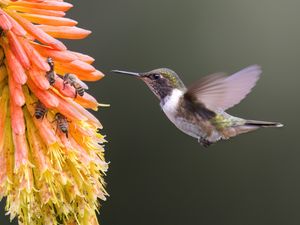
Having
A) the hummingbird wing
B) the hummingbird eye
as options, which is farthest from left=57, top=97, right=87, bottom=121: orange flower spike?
the hummingbird eye

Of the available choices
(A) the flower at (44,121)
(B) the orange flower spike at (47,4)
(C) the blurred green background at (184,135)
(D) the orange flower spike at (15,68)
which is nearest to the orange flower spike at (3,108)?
(A) the flower at (44,121)

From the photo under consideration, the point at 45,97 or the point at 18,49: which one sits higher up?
the point at 18,49

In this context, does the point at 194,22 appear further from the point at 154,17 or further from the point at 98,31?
the point at 98,31

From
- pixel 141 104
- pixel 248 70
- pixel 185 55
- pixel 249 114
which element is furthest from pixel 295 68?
pixel 248 70

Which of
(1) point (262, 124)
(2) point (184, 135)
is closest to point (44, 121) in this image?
(1) point (262, 124)

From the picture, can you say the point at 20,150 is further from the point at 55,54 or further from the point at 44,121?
the point at 55,54
